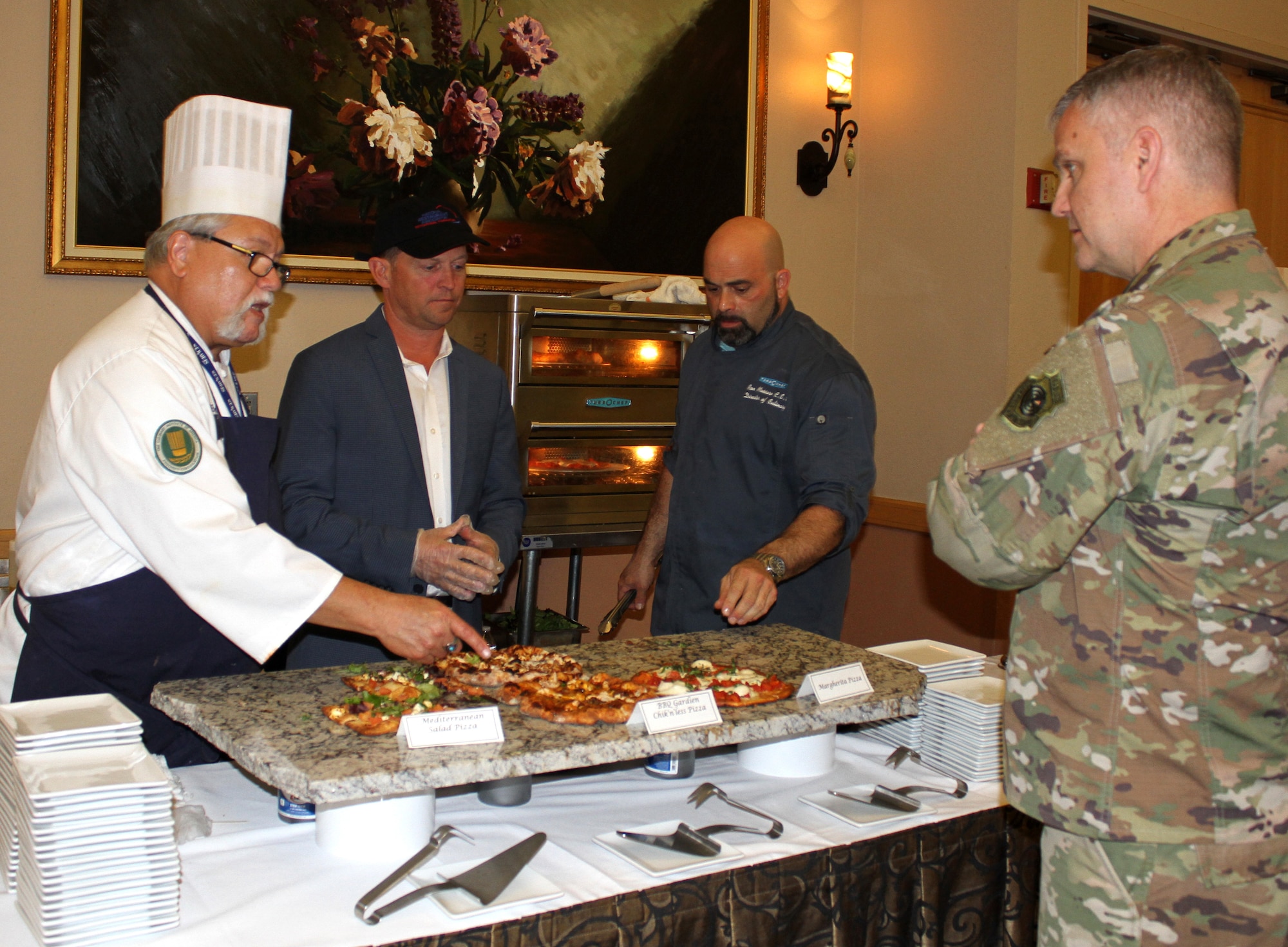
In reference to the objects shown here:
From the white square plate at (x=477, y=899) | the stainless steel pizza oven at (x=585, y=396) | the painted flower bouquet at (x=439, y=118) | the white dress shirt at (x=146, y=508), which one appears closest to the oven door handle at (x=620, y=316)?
the stainless steel pizza oven at (x=585, y=396)

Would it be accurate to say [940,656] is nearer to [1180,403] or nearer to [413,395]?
[1180,403]

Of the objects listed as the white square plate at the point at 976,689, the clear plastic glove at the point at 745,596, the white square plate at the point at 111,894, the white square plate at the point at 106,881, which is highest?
the clear plastic glove at the point at 745,596

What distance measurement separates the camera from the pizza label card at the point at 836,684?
6.42 feet

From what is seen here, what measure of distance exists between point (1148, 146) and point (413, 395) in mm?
1981

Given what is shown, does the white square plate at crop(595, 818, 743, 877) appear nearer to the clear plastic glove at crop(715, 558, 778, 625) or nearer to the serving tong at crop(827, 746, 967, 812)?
the serving tong at crop(827, 746, 967, 812)

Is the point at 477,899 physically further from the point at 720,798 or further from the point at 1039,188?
the point at 1039,188

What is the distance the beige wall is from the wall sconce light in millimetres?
53

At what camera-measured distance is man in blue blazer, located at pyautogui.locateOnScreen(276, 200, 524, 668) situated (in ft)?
8.42

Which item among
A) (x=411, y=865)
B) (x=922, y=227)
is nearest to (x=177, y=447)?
(x=411, y=865)

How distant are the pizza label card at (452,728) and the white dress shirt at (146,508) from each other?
38 centimetres

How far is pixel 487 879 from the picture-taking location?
60.3 inches

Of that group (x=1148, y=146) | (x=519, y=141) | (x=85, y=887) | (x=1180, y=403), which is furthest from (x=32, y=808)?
(x=519, y=141)

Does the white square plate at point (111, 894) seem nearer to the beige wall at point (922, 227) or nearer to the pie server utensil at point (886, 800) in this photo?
the pie server utensil at point (886, 800)

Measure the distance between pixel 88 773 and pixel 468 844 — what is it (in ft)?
1.79
